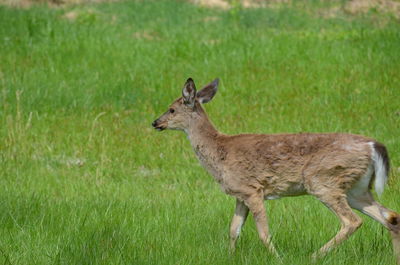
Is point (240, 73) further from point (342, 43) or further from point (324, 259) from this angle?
point (324, 259)

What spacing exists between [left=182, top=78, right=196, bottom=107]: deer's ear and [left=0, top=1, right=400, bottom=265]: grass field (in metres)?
0.97

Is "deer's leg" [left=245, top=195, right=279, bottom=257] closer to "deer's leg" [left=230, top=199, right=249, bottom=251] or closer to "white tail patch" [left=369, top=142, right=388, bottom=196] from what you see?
"deer's leg" [left=230, top=199, right=249, bottom=251]

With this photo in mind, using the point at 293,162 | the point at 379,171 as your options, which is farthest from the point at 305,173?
the point at 379,171

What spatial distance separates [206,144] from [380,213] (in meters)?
1.56

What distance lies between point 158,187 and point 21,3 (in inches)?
Answer: 534

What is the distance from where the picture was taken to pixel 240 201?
22.7 ft

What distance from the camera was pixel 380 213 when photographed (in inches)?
258

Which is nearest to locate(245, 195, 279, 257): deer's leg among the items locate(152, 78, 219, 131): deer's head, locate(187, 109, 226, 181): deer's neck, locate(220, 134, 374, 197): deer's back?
locate(220, 134, 374, 197): deer's back

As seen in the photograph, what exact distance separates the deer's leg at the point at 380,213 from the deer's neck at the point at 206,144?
1.11m

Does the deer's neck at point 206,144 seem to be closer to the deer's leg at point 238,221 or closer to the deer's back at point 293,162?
the deer's back at point 293,162

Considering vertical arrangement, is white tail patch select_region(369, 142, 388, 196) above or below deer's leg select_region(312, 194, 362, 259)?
above

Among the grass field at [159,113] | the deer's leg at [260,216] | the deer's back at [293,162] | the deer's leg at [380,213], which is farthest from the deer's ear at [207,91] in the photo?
the deer's leg at [380,213]

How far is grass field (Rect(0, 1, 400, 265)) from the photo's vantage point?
6762 millimetres

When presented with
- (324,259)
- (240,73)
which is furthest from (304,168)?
(240,73)
